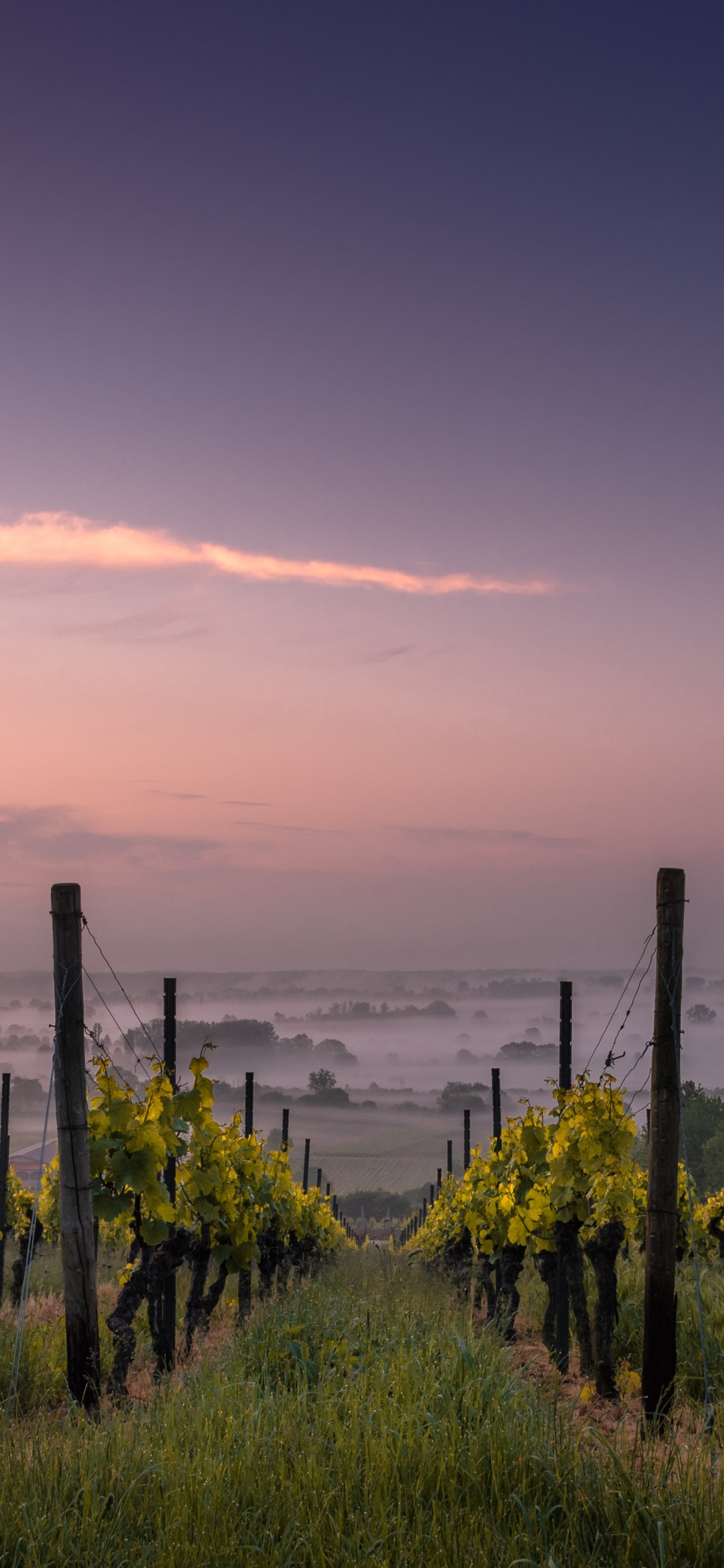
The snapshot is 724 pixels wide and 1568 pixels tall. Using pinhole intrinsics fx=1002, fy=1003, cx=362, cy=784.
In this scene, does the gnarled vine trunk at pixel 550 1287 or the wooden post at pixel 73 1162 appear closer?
→ the wooden post at pixel 73 1162

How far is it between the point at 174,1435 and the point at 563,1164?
683cm

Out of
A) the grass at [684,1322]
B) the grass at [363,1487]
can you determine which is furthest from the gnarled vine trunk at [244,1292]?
the grass at [363,1487]

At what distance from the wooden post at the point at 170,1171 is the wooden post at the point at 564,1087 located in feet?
15.0

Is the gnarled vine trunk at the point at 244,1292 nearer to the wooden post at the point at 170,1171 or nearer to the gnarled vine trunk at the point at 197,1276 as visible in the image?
the gnarled vine trunk at the point at 197,1276

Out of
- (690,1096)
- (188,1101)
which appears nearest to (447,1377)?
(188,1101)

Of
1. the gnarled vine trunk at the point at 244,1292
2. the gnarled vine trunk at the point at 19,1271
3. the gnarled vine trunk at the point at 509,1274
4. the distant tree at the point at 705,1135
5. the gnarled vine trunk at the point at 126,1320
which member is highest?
the gnarled vine trunk at the point at 126,1320

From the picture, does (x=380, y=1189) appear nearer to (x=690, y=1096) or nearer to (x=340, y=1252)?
(x=690, y=1096)

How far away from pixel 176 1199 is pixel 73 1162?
4.93 m

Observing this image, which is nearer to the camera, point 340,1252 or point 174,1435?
point 174,1435

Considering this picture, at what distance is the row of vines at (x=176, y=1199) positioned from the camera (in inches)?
358

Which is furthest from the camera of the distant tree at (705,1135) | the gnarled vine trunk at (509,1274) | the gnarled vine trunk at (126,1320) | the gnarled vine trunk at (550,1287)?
the distant tree at (705,1135)

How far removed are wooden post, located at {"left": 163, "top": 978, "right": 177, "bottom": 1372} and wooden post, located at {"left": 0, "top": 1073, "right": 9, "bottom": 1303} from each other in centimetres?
1284

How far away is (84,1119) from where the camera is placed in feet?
25.0

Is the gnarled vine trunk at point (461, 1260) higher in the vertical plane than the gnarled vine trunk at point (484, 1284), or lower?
lower
